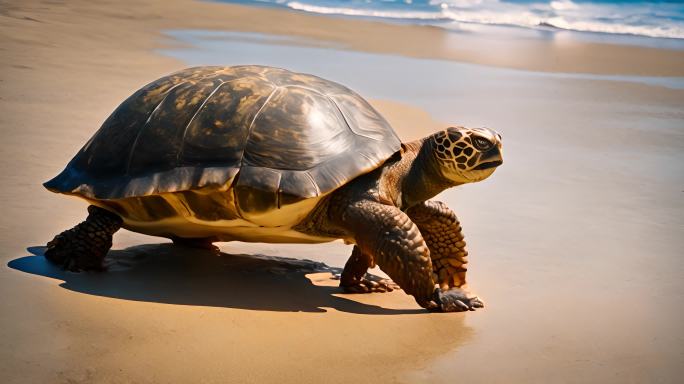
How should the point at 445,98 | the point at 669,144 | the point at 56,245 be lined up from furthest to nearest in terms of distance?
the point at 445,98
the point at 669,144
the point at 56,245

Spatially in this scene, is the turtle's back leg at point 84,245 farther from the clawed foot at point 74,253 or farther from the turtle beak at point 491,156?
the turtle beak at point 491,156

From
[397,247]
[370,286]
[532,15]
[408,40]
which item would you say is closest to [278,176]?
[397,247]

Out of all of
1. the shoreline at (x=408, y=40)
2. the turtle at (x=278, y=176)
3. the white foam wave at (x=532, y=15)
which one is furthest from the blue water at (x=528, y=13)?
the turtle at (x=278, y=176)

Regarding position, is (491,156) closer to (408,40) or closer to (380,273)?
(380,273)

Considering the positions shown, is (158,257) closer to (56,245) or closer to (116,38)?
(56,245)

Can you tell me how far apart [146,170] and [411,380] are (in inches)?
79.1

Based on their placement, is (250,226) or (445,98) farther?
(445,98)

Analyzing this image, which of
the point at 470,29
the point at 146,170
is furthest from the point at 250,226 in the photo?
the point at 470,29

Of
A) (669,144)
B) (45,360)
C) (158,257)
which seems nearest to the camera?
(45,360)

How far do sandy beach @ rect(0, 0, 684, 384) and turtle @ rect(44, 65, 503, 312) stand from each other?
0.76ft

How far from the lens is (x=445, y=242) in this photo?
5.21m

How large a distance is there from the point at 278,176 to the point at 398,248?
0.74 metres

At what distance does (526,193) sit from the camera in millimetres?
7434

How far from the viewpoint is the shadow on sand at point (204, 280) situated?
14.8 ft
